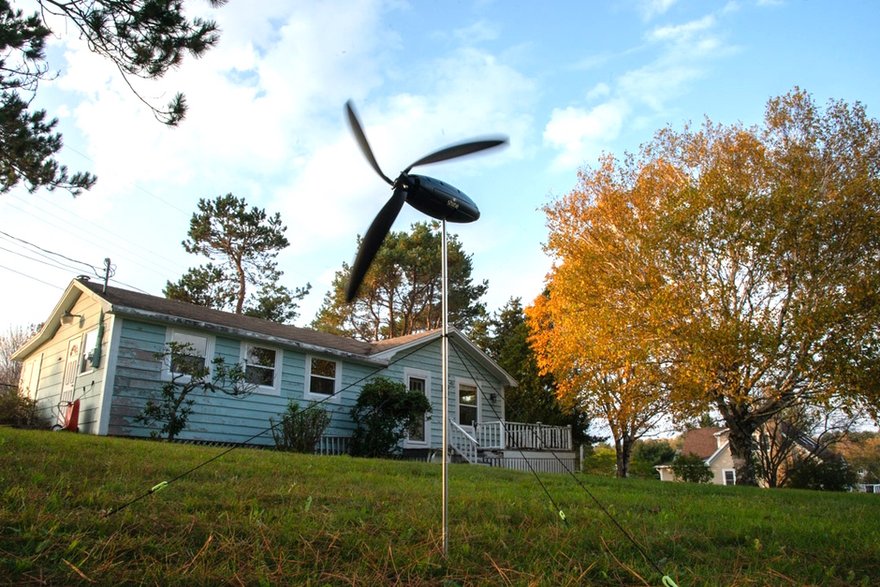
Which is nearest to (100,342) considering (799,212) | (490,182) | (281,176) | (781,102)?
(281,176)

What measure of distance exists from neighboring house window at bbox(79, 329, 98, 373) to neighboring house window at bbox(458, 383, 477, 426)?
1042 cm

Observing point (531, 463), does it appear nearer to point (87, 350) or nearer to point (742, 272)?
point (742, 272)

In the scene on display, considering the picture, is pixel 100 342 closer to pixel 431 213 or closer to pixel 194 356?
pixel 194 356

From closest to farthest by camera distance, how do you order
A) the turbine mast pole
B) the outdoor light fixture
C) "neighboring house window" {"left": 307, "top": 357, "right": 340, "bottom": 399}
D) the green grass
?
the green grass → the turbine mast pole → the outdoor light fixture → "neighboring house window" {"left": 307, "top": 357, "right": 340, "bottom": 399}

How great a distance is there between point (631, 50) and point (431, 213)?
670 cm

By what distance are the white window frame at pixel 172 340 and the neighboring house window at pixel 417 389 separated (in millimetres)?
5574

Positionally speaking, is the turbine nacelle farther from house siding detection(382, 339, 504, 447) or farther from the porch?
house siding detection(382, 339, 504, 447)

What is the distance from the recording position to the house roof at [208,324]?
12.4 m

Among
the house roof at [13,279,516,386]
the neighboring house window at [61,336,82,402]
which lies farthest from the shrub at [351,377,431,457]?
the neighboring house window at [61,336,82,402]

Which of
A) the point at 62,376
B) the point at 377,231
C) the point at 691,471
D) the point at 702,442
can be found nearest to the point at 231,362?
the point at 62,376

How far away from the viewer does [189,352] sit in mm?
13008

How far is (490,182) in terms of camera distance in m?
4.23

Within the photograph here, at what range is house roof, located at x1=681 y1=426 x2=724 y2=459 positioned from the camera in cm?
4503

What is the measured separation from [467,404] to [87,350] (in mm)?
11030
